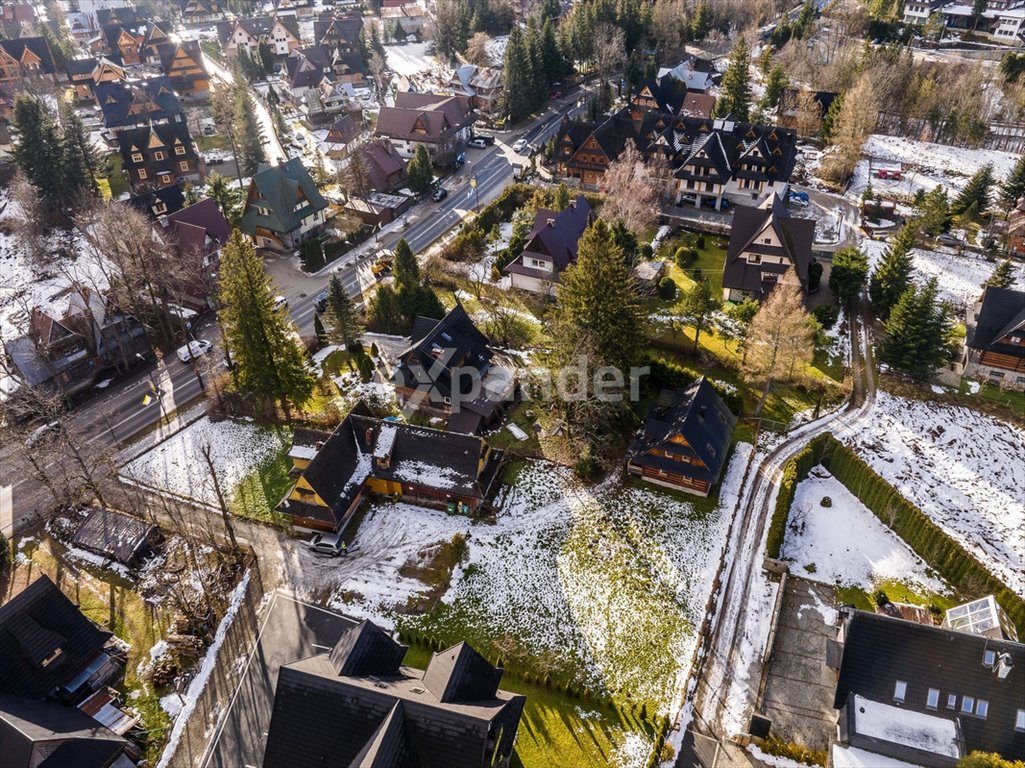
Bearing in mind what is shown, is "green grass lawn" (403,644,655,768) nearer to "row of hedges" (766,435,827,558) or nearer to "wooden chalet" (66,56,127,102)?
"row of hedges" (766,435,827,558)

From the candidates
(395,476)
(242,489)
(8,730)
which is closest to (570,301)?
(395,476)

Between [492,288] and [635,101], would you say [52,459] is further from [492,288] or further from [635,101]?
[635,101]

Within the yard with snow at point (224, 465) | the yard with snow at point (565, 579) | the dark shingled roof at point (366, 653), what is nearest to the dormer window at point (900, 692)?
the yard with snow at point (565, 579)

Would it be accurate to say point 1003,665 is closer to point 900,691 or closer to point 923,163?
point 900,691

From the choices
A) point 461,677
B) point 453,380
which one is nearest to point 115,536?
point 453,380

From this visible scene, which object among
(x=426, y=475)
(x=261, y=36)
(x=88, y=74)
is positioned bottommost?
(x=426, y=475)

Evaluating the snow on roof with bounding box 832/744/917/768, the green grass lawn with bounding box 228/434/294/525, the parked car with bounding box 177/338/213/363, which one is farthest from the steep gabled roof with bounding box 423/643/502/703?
the parked car with bounding box 177/338/213/363
